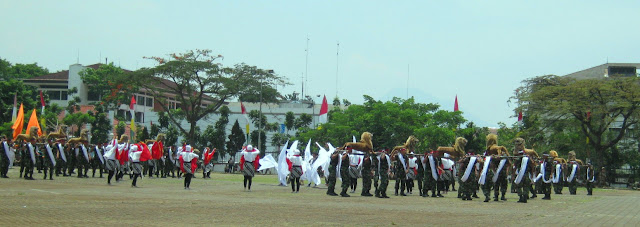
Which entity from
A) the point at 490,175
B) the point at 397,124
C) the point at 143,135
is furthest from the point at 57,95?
the point at 490,175

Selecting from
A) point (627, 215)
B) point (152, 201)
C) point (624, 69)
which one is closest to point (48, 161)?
point (152, 201)

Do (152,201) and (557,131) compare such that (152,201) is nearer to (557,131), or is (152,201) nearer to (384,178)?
(384,178)

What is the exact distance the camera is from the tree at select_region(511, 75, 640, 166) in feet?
166

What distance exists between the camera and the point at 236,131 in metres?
75.5

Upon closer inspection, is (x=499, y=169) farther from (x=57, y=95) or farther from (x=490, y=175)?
(x=57, y=95)

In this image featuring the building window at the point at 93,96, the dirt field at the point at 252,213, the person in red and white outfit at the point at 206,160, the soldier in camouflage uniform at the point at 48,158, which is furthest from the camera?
the building window at the point at 93,96

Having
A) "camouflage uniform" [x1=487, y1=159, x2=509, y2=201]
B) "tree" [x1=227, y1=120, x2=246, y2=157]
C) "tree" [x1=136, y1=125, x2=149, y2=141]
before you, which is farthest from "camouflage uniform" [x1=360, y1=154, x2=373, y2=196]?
"tree" [x1=227, y1=120, x2=246, y2=157]

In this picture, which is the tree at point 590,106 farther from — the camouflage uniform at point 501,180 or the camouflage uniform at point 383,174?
the camouflage uniform at point 383,174

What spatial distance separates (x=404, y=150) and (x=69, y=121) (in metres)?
53.6

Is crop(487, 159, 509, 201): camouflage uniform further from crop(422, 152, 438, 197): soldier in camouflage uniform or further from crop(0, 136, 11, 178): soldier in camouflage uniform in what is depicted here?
crop(0, 136, 11, 178): soldier in camouflage uniform

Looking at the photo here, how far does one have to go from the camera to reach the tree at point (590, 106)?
50625mm

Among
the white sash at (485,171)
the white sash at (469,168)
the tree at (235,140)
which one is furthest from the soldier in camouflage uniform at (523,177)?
the tree at (235,140)

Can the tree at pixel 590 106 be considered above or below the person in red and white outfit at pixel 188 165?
above

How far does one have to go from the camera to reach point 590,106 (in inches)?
1994
